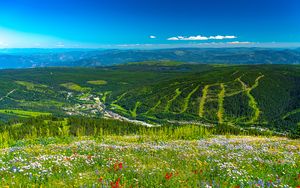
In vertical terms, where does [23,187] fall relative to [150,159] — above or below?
above

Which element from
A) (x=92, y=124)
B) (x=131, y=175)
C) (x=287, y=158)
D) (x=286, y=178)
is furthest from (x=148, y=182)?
(x=92, y=124)

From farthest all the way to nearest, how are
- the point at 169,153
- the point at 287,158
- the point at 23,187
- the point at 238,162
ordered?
the point at 169,153, the point at 287,158, the point at 238,162, the point at 23,187

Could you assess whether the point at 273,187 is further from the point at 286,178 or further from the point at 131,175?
the point at 131,175

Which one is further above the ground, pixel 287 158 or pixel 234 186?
pixel 234 186

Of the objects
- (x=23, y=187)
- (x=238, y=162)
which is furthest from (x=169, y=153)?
(x=23, y=187)

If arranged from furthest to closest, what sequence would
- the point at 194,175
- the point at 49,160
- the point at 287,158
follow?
1. the point at 287,158
2. the point at 49,160
3. the point at 194,175

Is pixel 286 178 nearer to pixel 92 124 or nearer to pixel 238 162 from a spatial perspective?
pixel 238 162

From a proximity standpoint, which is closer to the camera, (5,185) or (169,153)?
(5,185)

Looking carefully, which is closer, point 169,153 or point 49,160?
point 49,160

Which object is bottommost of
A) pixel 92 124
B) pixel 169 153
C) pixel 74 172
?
pixel 92 124

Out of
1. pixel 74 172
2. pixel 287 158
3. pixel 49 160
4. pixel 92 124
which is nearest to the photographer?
pixel 74 172
